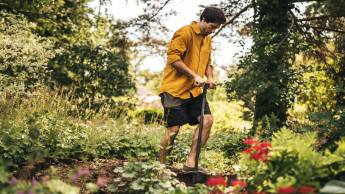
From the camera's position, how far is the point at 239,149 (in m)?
3.79

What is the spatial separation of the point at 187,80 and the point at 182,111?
0.34 m

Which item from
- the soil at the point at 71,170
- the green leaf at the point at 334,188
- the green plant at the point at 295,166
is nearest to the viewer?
the green leaf at the point at 334,188

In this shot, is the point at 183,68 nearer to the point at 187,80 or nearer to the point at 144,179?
the point at 187,80

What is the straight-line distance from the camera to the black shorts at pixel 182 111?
281 centimetres

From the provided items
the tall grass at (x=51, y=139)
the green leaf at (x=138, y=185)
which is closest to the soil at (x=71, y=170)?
the tall grass at (x=51, y=139)

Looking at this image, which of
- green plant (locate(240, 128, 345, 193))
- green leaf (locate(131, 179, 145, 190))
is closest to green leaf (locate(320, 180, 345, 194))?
green plant (locate(240, 128, 345, 193))

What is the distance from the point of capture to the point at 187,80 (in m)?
2.88

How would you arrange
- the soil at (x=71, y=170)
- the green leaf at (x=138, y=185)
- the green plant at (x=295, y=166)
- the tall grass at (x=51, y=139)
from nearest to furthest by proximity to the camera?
the green plant at (x=295, y=166)
the green leaf at (x=138, y=185)
the soil at (x=71, y=170)
the tall grass at (x=51, y=139)

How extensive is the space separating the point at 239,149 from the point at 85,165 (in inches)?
82.7

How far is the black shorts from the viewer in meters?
2.81

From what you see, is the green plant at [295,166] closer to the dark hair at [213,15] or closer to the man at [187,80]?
the man at [187,80]

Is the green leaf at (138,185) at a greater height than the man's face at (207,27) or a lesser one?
lesser

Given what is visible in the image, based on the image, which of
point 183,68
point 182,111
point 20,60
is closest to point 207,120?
point 182,111

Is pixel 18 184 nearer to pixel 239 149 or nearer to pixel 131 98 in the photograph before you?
pixel 239 149
